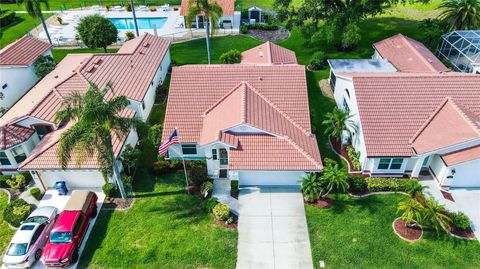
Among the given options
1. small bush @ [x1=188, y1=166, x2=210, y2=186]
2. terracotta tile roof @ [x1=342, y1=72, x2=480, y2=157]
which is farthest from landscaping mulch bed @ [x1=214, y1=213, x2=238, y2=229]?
terracotta tile roof @ [x1=342, y1=72, x2=480, y2=157]

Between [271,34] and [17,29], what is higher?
[271,34]

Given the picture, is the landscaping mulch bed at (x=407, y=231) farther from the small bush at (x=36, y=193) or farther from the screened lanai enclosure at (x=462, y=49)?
the small bush at (x=36, y=193)

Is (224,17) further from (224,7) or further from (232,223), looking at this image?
(232,223)

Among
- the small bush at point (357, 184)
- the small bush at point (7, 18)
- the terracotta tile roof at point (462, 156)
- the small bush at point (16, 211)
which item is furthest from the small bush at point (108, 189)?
the small bush at point (7, 18)

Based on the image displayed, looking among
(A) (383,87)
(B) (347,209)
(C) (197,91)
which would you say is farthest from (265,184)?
(A) (383,87)

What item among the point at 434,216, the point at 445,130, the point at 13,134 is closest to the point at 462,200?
the point at 434,216

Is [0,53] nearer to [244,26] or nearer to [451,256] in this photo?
[244,26]
